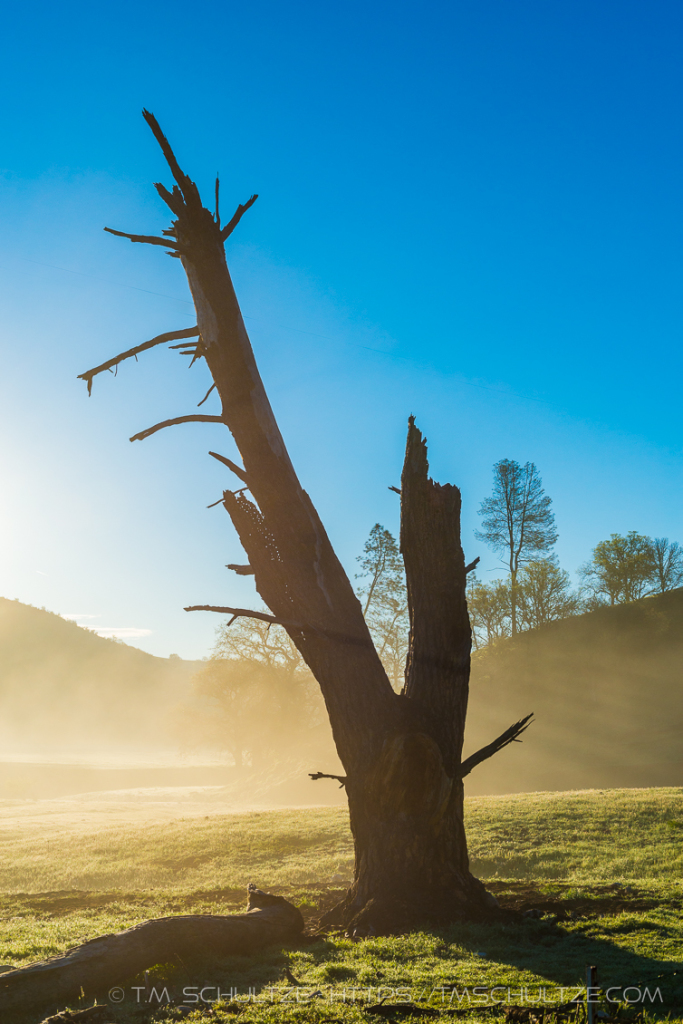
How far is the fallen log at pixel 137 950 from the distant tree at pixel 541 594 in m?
41.3

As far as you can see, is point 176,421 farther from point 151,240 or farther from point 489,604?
point 489,604

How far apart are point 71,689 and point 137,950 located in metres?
162

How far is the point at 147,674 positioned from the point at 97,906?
166360mm

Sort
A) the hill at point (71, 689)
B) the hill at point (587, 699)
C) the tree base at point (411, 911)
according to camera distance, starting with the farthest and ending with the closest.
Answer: the hill at point (71, 689) < the hill at point (587, 699) < the tree base at point (411, 911)

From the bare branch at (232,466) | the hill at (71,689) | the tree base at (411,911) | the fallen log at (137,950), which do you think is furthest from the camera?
the hill at (71,689)

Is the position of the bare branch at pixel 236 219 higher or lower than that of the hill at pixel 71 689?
higher

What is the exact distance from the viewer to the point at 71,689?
146000 millimetres

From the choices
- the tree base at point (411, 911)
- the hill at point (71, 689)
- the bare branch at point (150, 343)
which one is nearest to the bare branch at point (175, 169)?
the bare branch at point (150, 343)

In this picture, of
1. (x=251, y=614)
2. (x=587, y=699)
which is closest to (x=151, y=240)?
(x=251, y=614)

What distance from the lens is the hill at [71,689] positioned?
446 ft

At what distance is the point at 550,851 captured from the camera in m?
Answer: 12.4

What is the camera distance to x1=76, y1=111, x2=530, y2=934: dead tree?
6352 millimetres

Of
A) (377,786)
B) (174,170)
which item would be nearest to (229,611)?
(377,786)

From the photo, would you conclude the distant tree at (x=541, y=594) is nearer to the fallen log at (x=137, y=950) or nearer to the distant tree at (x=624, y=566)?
the distant tree at (x=624, y=566)
